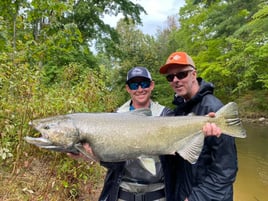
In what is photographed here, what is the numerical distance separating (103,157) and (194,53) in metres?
32.8

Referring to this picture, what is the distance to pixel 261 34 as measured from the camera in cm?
1914

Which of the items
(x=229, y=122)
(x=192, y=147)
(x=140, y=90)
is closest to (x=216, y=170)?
(x=192, y=147)

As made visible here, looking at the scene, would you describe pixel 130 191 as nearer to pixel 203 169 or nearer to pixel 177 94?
pixel 203 169

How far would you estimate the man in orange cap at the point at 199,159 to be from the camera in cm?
243

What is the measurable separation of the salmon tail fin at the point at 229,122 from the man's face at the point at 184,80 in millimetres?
376

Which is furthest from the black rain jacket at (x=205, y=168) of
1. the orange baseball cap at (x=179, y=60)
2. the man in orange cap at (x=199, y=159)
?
the orange baseball cap at (x=179, y=60)

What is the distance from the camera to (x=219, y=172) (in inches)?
94.7

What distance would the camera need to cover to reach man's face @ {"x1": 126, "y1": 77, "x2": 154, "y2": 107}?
333 cm

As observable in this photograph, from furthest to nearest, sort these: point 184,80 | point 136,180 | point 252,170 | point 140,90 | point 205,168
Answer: point 252,170 → point 140,90 → point 136,180 → point 184,80 → point 205,168

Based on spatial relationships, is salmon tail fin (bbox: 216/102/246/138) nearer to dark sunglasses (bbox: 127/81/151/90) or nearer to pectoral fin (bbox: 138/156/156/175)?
pectoral fin (bbox: 138/156/156/175)

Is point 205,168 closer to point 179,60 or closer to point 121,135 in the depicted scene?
point 121,135

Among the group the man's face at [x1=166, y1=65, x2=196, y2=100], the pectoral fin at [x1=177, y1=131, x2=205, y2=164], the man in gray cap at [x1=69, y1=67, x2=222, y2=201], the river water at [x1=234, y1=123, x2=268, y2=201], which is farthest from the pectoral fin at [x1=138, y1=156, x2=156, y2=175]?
the river water at [x1=234, y1=123, x2=268, y2=201]

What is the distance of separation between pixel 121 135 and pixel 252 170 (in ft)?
29.1

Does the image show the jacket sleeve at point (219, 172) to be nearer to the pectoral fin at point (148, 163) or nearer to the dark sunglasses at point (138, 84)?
the pectoral fin at point (148, 163)
